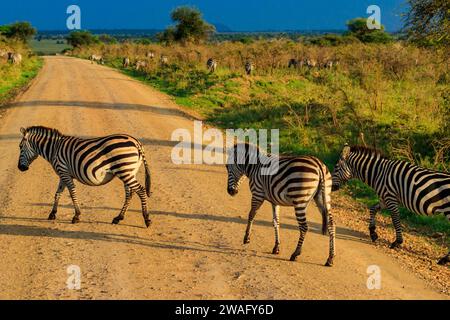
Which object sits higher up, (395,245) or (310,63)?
(310,63)

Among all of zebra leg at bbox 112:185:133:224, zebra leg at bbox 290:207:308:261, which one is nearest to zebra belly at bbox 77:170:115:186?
zebra leg at bbox 112:185:133:224

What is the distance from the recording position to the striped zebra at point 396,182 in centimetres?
830

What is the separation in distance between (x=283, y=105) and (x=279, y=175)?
1323cm

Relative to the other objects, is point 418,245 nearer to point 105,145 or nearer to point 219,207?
point 219,207

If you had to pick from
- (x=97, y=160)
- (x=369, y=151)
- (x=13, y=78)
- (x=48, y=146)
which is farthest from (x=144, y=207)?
(x=13, y=78)

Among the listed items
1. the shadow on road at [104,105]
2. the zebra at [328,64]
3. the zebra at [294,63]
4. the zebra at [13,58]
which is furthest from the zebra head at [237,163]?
the zebra at [13,58]

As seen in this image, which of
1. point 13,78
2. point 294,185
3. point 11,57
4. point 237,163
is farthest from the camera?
point 11,57

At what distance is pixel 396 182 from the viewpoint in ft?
29.1

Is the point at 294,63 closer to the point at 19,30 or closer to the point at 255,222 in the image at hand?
the point at 255,222

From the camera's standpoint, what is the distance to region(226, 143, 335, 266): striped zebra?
296 inches

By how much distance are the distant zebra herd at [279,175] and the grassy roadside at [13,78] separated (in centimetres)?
1532

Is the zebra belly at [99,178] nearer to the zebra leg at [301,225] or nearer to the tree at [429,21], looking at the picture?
the zebra leg at [301,225]

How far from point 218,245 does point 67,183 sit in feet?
9.65

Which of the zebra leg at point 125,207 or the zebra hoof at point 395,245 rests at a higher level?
the zebra leg at point 125,207
